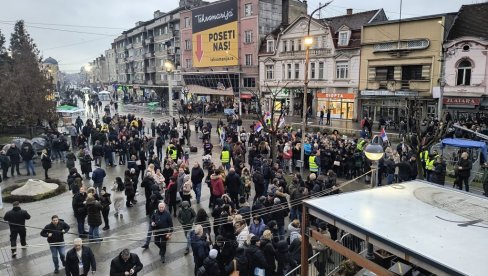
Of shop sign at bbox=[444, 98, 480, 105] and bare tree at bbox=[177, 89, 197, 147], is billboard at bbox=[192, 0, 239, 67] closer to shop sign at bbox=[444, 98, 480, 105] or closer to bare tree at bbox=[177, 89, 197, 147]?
bare tree at bbox=[177, 89, 197, 147]

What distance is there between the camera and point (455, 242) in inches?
184

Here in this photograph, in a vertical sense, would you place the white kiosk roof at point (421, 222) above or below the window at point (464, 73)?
below

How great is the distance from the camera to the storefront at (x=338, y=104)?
35312 millimetres

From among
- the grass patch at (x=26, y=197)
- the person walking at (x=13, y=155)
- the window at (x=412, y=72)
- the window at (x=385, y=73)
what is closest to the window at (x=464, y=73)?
the window at (x=412, y=72)

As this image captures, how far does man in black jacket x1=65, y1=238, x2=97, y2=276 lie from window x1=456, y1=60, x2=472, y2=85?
29260 millimetres

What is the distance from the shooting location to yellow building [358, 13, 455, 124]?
29.1 metres

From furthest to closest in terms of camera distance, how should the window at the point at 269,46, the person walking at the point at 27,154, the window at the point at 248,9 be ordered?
the window at the point at 248,9 → the window at the point at 269,46 → the person walking at the point at 27,154

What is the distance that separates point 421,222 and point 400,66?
96.0ft

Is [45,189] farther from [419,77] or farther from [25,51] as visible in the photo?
[419,77]

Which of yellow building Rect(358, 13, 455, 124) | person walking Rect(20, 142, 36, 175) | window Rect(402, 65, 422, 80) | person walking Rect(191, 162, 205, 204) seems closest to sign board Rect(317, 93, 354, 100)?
yellow building Rect(358, 13, 455, 124)

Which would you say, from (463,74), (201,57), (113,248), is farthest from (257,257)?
(201,57)

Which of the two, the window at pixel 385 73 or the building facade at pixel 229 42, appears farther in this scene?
the building facade at pixel 229 42

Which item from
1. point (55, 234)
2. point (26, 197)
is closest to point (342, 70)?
point (26, 197)

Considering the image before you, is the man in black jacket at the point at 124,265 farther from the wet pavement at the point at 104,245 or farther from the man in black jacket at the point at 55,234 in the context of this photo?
the man in black jacket at the point at 55,234
